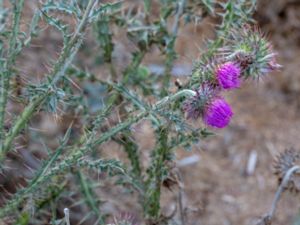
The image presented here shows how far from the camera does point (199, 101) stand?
1611mm

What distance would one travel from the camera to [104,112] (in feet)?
5.62

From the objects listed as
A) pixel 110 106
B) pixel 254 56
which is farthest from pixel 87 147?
pixel 254 56

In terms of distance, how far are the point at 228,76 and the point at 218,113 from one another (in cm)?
9

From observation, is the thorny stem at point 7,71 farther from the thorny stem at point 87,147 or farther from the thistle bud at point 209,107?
the thistle bud at point 209,107

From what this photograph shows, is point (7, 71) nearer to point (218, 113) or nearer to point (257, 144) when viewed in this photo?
point (218, 113)

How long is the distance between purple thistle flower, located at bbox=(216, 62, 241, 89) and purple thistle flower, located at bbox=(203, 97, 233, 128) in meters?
0.04

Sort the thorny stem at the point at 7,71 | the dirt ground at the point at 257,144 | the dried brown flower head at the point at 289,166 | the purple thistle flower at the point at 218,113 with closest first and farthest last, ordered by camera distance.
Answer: the purple thistle flower at the point at 218,113, the thorny stem at the point at 7,71, the dried brown flower head at the point at 289,166, the dirt ground at the point at 257,144

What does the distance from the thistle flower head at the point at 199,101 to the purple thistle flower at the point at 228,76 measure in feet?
0.11

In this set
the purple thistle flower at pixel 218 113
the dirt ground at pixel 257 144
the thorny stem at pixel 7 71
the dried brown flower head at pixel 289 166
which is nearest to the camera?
the purple thistle flower at pixel 218 113

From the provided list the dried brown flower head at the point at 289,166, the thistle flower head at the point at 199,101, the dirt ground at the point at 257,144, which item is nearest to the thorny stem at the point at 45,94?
the thistle flower head at the point at 199,101

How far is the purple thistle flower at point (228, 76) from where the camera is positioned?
1601 mm

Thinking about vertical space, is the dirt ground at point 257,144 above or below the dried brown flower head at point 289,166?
above

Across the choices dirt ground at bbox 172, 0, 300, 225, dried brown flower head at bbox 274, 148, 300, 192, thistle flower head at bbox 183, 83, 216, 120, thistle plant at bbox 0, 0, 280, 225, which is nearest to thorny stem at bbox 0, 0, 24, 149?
thistle plant at bbox 0, 0, 280, 225

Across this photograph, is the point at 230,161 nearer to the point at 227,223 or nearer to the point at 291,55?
the point at 227,223
